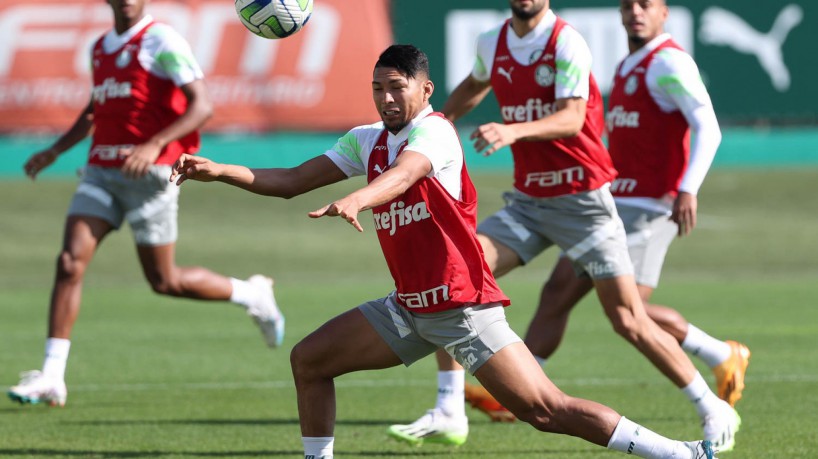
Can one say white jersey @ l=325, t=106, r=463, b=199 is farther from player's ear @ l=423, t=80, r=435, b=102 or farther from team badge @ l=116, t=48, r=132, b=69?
team badge @ l=116, t=48, r=132, b=69

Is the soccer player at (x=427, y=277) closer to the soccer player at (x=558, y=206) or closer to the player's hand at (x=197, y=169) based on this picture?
the player's hand at (x=197, y=169)

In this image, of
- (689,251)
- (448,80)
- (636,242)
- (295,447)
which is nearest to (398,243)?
(295,447)

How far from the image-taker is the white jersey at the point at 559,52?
7.52 meters

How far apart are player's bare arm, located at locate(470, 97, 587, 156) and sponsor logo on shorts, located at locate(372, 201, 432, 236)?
0.37m

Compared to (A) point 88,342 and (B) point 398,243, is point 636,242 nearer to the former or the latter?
(B) point 398,243

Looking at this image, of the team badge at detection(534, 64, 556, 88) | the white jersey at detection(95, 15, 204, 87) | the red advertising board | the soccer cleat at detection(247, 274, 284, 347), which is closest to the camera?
the team badge at detection(534, 64, 556, 88)

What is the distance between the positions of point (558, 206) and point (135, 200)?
3182mm

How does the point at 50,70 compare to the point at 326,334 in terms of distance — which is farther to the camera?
the point at 50,70

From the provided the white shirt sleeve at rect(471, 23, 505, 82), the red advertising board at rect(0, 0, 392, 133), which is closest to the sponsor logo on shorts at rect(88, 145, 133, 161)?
the white shirt sleeve at rect(471, 23, 505, 82)

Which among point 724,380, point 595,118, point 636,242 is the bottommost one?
point 724,380

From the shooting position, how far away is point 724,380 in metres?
8.59

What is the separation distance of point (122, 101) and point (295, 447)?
3109 mm

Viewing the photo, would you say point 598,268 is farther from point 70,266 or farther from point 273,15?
point 70,266

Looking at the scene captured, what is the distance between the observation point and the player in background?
827 cm
